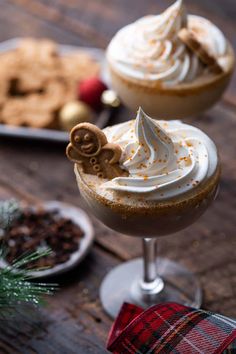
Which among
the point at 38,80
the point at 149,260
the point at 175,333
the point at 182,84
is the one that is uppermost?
the point at 182,84

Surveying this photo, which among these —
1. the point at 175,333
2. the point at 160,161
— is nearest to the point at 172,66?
the point at 160,161

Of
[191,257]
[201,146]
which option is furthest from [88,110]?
[201,146]

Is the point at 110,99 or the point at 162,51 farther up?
the point at 162,51

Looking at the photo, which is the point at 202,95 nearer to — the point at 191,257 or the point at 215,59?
the point at 215,59

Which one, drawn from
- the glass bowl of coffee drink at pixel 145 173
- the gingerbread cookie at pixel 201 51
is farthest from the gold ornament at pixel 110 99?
the glass bowl of coffee drink at pixel 145 173

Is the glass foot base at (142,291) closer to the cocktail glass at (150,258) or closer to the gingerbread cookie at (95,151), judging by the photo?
the cocktail glass at (150,258)

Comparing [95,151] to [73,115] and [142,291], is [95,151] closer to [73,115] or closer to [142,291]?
[142,291]

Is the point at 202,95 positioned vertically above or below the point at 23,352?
above
